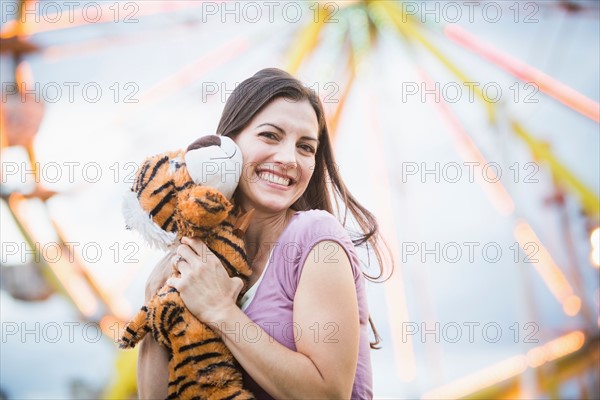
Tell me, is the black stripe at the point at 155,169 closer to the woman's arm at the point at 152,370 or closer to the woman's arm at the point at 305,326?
the woman's arm at the point at 305,326

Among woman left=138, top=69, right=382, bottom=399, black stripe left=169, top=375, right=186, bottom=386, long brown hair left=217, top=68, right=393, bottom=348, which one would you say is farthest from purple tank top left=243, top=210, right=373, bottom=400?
long brown hair left=217, top=68, right=393, bottom=348

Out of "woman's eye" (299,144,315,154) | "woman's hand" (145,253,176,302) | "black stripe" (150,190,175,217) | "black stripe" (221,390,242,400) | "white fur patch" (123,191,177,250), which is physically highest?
"woman's eye" (299,144,315,154)

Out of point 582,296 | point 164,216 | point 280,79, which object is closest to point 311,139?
point 280,79

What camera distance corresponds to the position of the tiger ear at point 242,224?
52.4 inches

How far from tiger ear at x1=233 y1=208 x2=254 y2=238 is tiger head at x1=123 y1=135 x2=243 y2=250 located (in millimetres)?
40

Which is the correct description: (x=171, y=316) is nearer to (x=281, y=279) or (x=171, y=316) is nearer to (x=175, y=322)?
(x=175, y=322)

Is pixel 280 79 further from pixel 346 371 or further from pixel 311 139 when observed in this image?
pixel 346 371

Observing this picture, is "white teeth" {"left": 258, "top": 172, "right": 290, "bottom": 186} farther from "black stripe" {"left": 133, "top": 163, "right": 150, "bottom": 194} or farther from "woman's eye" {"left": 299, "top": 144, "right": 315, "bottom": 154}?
"black stripe" {"left": 133, "top": 163, "right": 150, "bottom": 194}

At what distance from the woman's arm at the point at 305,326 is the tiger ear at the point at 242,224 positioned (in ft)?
0.29

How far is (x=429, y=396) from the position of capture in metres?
3.66

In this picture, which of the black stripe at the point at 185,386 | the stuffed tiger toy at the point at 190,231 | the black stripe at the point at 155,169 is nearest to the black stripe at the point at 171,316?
the stuffed tiger toy at the point at 190,231

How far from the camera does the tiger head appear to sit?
4.11ft

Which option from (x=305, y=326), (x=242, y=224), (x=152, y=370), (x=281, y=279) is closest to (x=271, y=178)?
(x=242, y=224)

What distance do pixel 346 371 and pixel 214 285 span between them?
0.90ft
